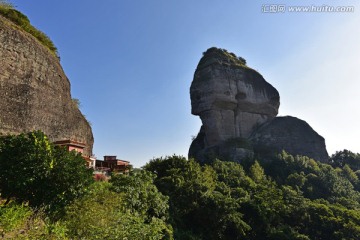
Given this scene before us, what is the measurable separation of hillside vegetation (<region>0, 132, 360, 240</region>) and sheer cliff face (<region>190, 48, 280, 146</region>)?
1444cm

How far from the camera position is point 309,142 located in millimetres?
59531

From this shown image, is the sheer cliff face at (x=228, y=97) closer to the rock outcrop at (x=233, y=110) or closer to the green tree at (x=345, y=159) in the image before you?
the rock outcrop at (x=233, y=110)

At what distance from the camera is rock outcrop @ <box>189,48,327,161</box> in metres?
54.8

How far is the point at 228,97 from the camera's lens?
2195 inches

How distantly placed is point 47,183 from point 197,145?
53531mm

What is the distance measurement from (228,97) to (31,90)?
44.3 m

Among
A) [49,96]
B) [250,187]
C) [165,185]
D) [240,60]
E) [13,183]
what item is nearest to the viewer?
[13,183]

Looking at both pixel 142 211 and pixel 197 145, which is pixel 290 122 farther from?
pixel 142 211

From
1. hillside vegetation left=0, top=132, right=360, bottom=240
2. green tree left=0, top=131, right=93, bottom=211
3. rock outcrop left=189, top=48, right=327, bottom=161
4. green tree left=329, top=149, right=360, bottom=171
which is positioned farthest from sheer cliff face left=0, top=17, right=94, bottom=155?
green tree left=329, top=149, right=360, bottom=171

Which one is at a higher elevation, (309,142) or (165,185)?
(309,142)

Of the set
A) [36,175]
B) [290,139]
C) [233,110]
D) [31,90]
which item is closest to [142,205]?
[36,175]

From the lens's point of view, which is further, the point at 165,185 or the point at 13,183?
the point at 165,185

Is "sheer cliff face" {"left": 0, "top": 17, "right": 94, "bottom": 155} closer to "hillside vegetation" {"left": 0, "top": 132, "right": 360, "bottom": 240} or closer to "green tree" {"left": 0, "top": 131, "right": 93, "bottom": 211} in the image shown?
"hillside vegetation" {"left": 0, "top": 132, "right": 360, "bottom": 240}

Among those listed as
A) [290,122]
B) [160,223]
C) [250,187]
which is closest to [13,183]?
[160,223]
